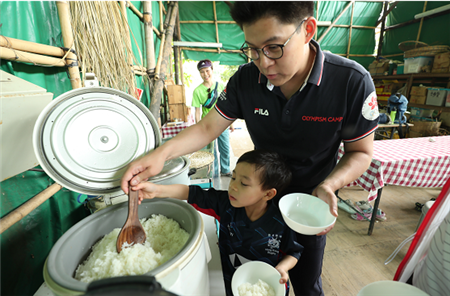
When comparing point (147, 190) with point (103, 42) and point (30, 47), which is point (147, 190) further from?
point (103, 42)

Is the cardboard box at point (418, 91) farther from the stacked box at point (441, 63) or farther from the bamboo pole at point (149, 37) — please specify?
the bamboo pole at point (149, 37)

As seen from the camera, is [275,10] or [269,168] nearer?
[275,10]

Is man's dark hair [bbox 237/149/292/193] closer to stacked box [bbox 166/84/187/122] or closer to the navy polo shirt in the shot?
the navy polo shirt

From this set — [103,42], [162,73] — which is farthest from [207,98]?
[103,42]

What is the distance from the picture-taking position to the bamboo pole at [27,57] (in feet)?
2.77

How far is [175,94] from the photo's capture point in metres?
3.85

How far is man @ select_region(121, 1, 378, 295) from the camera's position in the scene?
844 millimetres

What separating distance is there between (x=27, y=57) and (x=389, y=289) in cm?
173

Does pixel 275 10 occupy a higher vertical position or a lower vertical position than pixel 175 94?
higher

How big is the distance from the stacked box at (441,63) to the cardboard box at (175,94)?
6754 mm

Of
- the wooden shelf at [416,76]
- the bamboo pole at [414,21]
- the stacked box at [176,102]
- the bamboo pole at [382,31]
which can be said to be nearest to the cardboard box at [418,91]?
the wooden shelf at [416,76]

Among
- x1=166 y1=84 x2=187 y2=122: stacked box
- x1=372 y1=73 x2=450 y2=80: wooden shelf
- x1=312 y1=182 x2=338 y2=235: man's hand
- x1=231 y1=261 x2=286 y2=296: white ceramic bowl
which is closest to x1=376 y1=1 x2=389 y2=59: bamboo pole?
x1=372 y1=73 x2=450 y2=80: wooden shelf

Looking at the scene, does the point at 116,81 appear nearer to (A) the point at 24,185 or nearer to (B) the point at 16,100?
(A) the point at 24,185

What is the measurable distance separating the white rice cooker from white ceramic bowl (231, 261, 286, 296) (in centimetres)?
14
